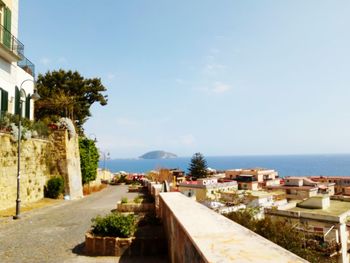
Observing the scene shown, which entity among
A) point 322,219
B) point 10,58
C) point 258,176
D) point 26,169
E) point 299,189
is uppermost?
point 10,58

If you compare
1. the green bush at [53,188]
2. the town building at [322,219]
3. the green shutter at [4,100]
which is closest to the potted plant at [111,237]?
the green shutter at [4,100]

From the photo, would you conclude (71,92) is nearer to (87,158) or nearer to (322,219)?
(87,158)

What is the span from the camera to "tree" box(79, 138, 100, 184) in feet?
95.5

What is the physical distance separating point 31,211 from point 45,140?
763 centimetres

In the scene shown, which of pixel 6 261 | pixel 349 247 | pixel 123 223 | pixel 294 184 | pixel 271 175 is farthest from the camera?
pixel 271 175

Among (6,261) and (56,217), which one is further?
(56,217)

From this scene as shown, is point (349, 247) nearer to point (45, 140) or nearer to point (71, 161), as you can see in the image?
point (71, 161)

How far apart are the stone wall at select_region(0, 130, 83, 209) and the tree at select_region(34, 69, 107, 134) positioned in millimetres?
10214

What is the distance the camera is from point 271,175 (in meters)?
99.1

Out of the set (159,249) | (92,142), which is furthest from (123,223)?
(92,142)

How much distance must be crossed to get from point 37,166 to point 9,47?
25.9 feet

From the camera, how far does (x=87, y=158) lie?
1185 inches

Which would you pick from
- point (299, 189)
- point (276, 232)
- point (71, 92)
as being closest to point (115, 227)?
point (276, 232)

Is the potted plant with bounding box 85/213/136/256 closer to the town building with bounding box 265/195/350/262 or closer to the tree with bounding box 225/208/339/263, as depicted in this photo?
the tree with bounding box 225/208/339/263
